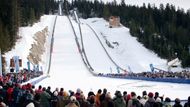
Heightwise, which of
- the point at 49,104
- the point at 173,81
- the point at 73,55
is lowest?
the point at 73,55

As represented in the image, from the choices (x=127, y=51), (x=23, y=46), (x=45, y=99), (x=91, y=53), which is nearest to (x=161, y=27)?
(x=127, y=51)

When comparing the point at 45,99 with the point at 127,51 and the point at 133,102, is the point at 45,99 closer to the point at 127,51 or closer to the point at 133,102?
→ the point at 133,102

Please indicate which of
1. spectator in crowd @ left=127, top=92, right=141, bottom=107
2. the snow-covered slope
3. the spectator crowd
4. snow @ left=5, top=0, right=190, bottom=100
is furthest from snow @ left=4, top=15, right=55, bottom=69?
spectator in crowd @ left=127, top=92, right=141, bottom=107

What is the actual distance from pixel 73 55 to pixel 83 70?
17.8 m

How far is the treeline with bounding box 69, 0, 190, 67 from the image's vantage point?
83812mm

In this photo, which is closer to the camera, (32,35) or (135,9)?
(32,35)

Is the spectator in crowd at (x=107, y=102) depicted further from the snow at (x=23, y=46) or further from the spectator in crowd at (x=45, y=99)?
the snow at (x=23, y=46)

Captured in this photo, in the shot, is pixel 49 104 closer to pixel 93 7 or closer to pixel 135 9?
pixel 135 9

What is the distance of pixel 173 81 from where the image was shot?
37531 millimetres

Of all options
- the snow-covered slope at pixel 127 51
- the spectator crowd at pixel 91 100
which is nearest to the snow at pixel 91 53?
the snow-covered slope at pixel 127 51

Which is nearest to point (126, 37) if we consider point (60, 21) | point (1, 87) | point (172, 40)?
point (172, 40)

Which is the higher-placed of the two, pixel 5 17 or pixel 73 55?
pixel 5 17

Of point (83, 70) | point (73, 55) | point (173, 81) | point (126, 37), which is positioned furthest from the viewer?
point (126, 37)

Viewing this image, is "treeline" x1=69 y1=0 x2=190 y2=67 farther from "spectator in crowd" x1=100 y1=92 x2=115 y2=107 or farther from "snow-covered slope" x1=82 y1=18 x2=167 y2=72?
"spectator in crowd" x1=100 y1=92 x2=115 y2=107
